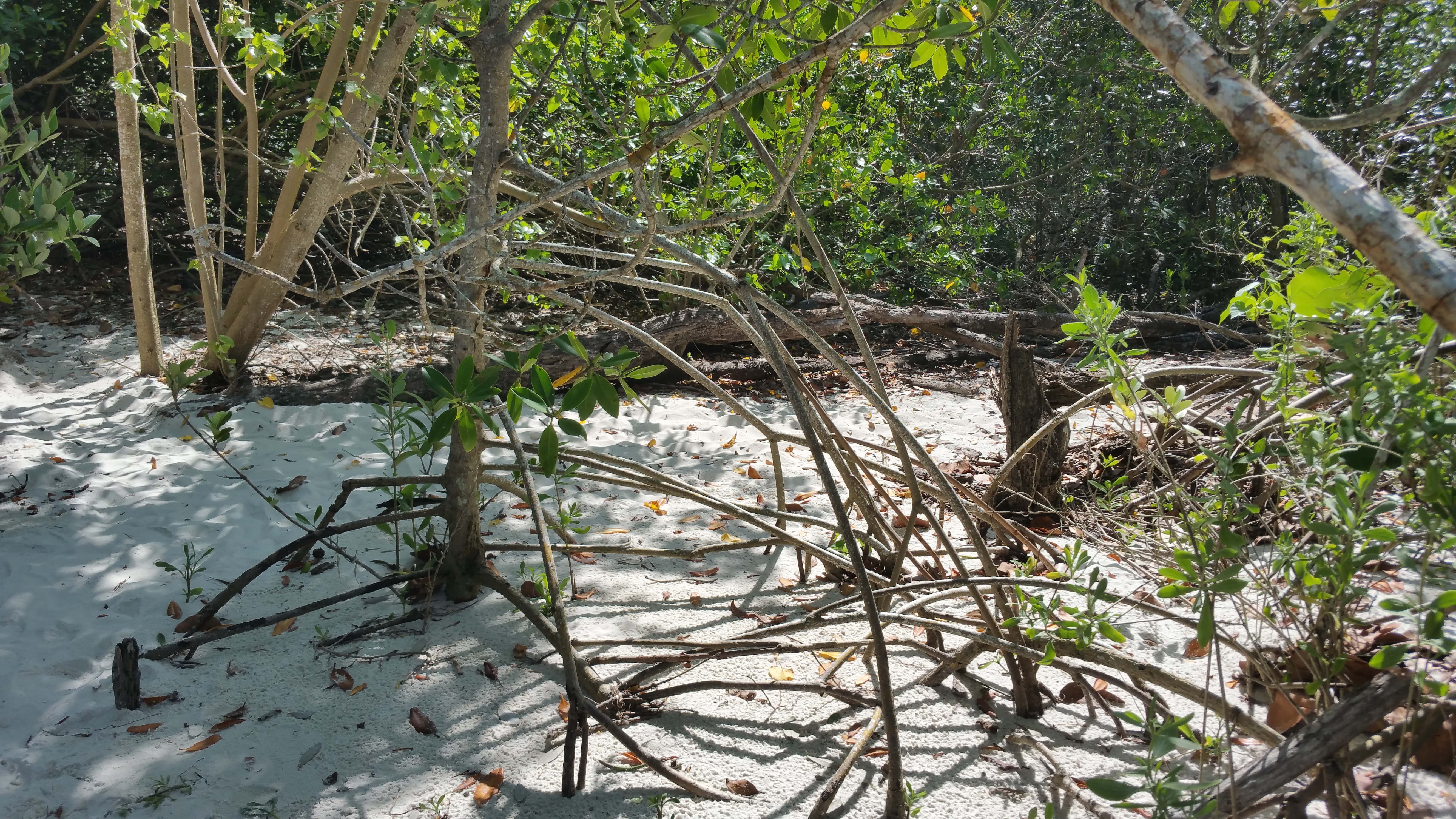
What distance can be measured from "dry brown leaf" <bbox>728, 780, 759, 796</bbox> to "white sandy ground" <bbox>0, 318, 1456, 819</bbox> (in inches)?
0.8

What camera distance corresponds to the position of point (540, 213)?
188 inches

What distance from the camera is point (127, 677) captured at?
198 cm

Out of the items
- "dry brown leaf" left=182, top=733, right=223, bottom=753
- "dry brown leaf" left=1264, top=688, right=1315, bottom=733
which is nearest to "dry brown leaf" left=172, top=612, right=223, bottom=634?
"dry brown leaf" left=182, top=733, right=223, bottom=753

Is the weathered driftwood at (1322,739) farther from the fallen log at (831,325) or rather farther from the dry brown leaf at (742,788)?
the fallen log at (831,325)

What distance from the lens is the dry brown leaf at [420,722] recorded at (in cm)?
195

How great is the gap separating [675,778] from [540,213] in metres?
3.74

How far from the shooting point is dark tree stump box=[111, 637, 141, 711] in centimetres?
197

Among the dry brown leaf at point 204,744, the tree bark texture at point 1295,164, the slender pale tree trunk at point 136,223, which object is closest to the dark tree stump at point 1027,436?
the tree bark texture at point 1295,164

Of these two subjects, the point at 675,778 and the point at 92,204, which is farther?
the point at 92,204

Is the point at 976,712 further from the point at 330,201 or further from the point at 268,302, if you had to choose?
the point at 268,302

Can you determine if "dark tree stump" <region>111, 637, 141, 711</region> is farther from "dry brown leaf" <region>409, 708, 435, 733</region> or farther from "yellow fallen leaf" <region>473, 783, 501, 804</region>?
"yellow fallen leaf" <region>473, 783, 501, 804</region>

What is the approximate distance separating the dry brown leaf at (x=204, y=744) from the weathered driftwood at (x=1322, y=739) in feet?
6.69

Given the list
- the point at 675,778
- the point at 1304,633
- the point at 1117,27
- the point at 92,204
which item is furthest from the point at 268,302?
the point at 1117,27

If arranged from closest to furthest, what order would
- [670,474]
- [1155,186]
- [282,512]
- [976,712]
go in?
[976,712], [282,512], [670,474], [1155,186]
